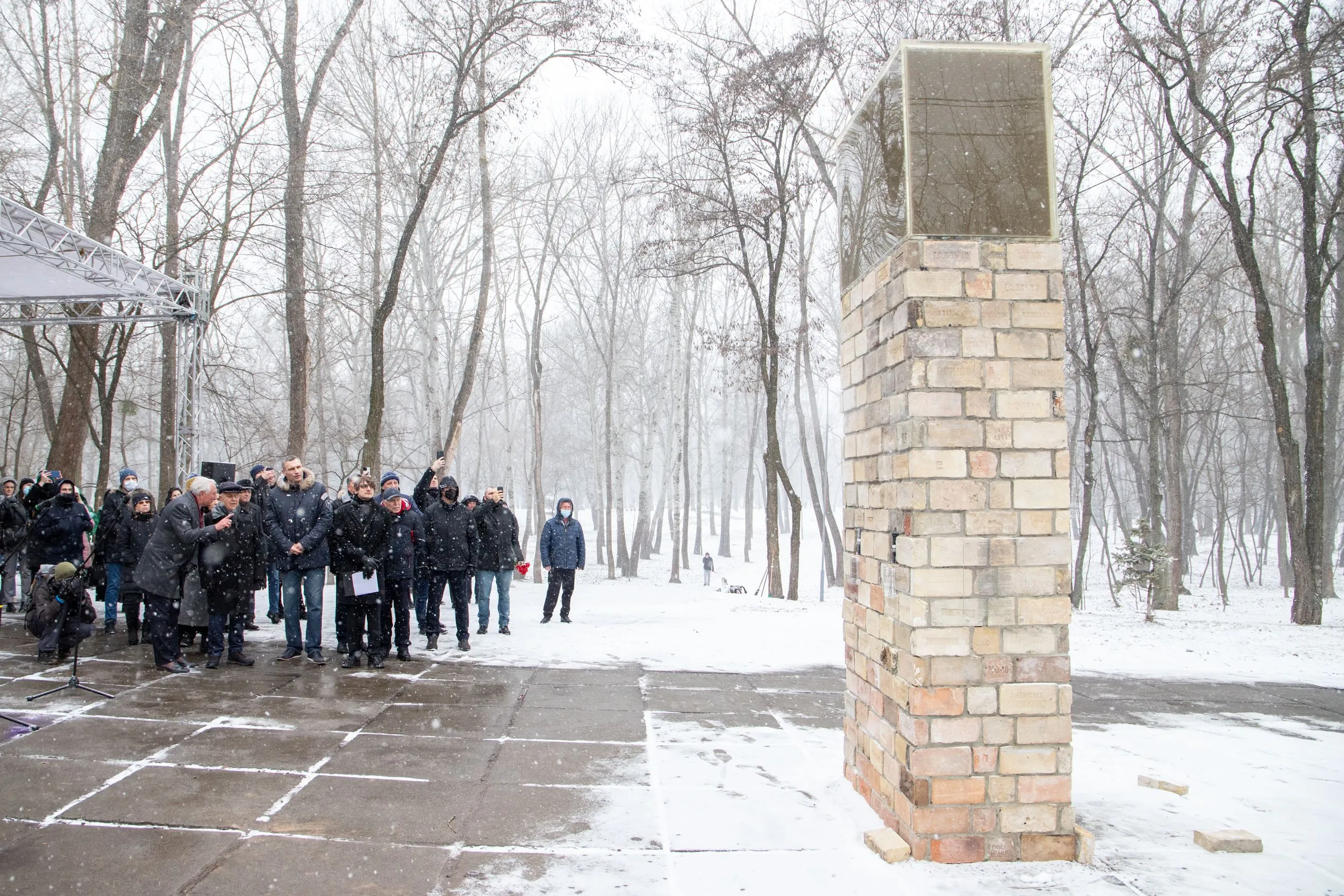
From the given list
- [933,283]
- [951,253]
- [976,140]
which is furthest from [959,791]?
[976,140]

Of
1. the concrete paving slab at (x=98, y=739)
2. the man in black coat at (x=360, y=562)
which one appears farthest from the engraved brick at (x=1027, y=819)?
the man in black coat at (x=360, y=562)

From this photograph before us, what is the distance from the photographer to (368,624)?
7438mm

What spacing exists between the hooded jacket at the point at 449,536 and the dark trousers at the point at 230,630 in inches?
71.2

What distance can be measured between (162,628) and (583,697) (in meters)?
3.70

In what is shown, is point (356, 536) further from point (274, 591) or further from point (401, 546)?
point (274, 591)

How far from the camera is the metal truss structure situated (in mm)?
8391

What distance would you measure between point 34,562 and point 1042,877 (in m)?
10.6

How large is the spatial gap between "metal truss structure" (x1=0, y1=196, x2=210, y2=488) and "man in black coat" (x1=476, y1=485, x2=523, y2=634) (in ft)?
13.8

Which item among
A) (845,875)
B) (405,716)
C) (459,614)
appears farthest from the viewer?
(459,614)

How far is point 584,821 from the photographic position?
12.5 ft

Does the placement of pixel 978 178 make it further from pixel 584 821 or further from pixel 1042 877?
pixel 584 821

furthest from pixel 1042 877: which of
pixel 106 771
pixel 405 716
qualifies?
pixel 106 771

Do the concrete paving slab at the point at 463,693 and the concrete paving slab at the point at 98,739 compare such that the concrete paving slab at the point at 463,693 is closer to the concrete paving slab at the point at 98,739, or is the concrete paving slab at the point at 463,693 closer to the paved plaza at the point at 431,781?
the paved plaza at the point at 431,781

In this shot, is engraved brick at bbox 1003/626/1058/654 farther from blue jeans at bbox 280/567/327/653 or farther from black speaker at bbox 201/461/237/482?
black speaker at bbox 201/461/237/482
